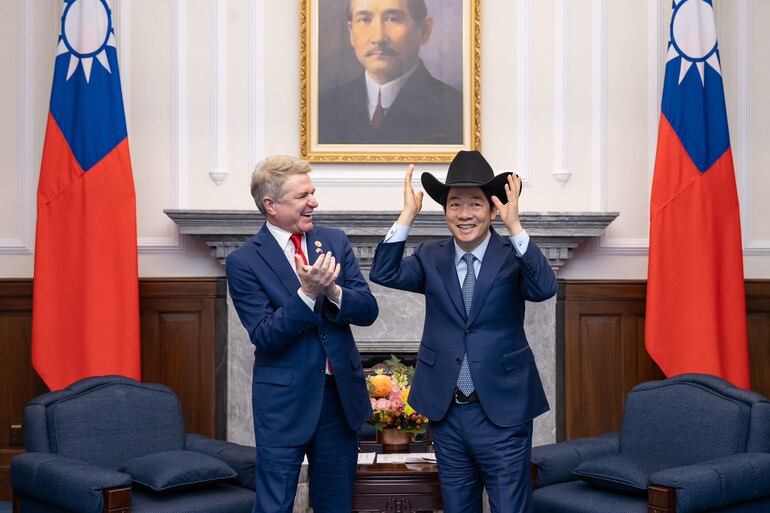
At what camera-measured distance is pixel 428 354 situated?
339 centimetres

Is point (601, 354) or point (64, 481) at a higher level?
point (601, 354)

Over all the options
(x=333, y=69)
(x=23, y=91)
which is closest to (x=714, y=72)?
(x=333, y=69)

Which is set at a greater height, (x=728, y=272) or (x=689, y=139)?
(x=689, y=139)

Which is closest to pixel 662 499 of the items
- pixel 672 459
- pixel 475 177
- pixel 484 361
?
pixel 672 459

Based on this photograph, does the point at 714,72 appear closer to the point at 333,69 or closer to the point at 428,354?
the point at 333,69

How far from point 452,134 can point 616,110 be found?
1014 millimetres

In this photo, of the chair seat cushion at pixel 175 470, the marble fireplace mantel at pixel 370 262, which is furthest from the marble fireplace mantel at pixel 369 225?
the chair seat cushion at pixel 175 470

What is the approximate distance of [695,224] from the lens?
5.31 metres

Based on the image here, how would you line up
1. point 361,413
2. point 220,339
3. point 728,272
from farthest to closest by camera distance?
point 220,339
point 728,272
point 361,413

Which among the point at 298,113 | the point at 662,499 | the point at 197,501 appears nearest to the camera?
the point at 662,499

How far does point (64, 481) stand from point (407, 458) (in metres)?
1.39

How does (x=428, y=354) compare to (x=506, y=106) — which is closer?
(x=428, y=354)

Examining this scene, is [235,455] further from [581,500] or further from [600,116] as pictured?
[600,116]

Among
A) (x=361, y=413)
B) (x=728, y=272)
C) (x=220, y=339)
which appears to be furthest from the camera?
(x=220, y=339)
